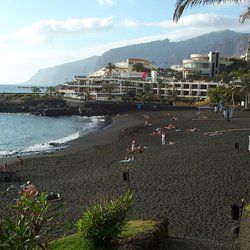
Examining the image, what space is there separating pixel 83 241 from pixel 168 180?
1334cm

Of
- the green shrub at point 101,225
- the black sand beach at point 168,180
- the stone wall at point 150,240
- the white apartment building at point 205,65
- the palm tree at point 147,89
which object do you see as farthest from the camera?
the white apartment building at point 205,65

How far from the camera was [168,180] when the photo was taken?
68.1 feet

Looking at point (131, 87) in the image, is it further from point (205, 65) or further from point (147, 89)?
point (205, 65)

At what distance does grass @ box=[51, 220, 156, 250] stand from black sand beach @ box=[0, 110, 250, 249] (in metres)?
1.98

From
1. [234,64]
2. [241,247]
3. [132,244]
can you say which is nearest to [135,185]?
[241,247]

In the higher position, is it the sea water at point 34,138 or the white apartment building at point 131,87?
the white apartment building at point 131,87

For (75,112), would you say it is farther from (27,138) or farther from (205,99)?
(27,138)

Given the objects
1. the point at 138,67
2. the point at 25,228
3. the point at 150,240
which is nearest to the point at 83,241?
the point at 150,240

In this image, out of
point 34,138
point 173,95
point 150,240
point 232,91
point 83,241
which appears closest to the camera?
point 83,241

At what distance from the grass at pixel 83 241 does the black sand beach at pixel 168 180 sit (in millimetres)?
1980

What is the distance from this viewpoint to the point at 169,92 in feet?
327

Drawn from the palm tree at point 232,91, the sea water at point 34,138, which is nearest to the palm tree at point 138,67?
the palm tree at point 232,91

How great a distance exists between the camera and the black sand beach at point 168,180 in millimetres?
15055

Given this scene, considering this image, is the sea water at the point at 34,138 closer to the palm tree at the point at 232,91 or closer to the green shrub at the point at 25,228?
the green shrub at the point at 25,228
